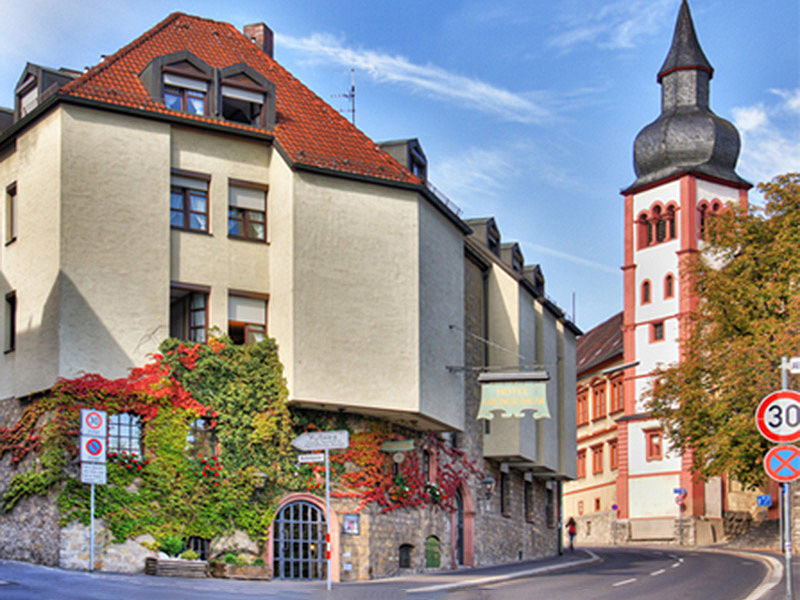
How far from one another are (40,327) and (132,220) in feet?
11.0

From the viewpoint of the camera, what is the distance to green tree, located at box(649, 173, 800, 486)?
39.9m

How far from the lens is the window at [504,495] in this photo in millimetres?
47219

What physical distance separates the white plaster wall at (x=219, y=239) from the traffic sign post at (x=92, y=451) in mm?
4472

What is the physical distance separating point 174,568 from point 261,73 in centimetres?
1419

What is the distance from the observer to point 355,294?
110 ft

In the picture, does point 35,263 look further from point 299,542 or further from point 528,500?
point 528,500

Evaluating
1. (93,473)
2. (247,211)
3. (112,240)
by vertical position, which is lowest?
(93,473)

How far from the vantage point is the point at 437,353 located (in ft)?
118

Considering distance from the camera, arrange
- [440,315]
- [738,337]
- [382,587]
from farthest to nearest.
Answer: [738,337] → [440,315] → [382,587]

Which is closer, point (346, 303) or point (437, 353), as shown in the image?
point (346, 303)

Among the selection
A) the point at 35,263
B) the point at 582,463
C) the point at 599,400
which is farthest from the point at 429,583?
the point at 582,463

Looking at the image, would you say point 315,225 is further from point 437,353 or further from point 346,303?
point 437,353

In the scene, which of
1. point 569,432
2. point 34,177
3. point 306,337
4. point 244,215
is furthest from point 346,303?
point 569,432

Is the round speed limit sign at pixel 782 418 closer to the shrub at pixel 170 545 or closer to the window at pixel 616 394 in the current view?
the shrub at pixel 170 545
